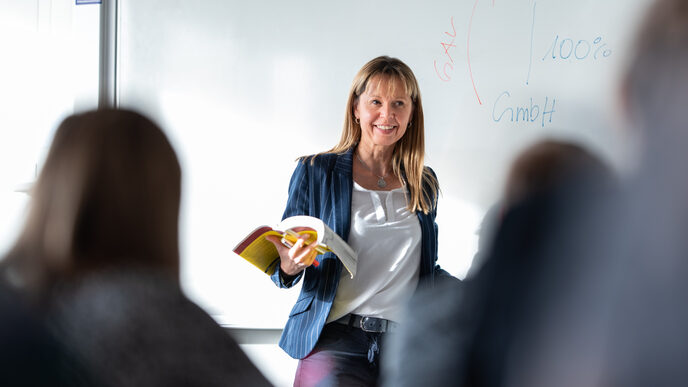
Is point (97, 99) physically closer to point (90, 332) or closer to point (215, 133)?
point (215, 133)

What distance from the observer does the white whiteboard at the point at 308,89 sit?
181 cm

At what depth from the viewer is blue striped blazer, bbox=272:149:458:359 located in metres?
1.33

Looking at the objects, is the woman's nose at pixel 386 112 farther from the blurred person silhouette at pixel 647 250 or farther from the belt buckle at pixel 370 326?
the blurred person silhouette at pixel 647 250

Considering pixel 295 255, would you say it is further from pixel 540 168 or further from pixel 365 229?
pixel 540 168

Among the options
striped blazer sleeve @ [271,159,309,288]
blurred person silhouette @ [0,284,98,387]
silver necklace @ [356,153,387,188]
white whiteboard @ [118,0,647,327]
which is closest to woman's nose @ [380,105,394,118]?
silver necklace @ [356,153,387,188]

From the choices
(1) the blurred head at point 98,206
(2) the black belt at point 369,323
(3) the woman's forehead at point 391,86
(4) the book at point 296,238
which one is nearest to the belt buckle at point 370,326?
(2) the black belt at point 369,323

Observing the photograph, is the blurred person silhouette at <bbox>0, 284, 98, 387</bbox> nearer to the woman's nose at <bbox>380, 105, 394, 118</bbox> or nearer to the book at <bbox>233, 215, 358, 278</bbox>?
the book at <bbox>233, 215, 358, 278</bbox>

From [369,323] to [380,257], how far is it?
0.56 feet

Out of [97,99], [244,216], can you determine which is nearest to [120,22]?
[97,99]

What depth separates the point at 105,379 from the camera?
0.59m

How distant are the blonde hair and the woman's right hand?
33 centimetres

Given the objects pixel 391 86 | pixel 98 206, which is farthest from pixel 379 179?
pixel 98 206

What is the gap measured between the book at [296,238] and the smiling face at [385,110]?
37 cm

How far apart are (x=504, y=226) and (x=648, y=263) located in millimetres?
138
